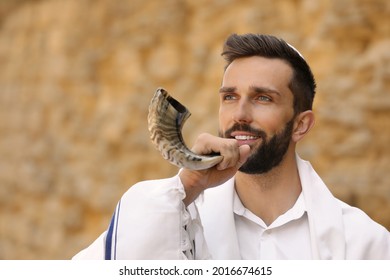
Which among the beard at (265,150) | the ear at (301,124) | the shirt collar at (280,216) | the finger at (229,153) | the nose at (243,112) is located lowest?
the shirt collar at (280,216)

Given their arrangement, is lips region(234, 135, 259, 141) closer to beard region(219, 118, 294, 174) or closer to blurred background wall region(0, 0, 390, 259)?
beard region(219, 118, 294, 174)

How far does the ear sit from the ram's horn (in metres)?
0.41

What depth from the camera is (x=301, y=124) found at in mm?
2008

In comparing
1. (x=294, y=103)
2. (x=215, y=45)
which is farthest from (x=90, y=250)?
(x=215, y=45)

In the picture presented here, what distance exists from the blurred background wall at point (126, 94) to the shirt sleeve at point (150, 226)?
11.1 feet

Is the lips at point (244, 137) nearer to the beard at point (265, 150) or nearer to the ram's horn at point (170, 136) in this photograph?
the beard at point (265, 150)

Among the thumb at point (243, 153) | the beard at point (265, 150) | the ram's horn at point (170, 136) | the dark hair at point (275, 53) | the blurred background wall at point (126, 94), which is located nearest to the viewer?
the ram's horn at point (170, 136)

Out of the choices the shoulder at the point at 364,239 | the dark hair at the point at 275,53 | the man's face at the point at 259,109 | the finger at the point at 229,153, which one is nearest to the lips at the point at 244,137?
the man's face at the point at 259,109

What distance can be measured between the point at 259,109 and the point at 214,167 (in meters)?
0.25

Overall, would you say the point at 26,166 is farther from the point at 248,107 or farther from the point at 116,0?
the point at 248,107

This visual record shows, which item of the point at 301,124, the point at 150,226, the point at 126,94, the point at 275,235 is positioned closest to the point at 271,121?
the point at 301,124

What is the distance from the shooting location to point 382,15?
5016 mm

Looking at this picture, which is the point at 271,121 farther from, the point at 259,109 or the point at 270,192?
the point at 270,192

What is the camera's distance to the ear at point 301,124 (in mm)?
1986
